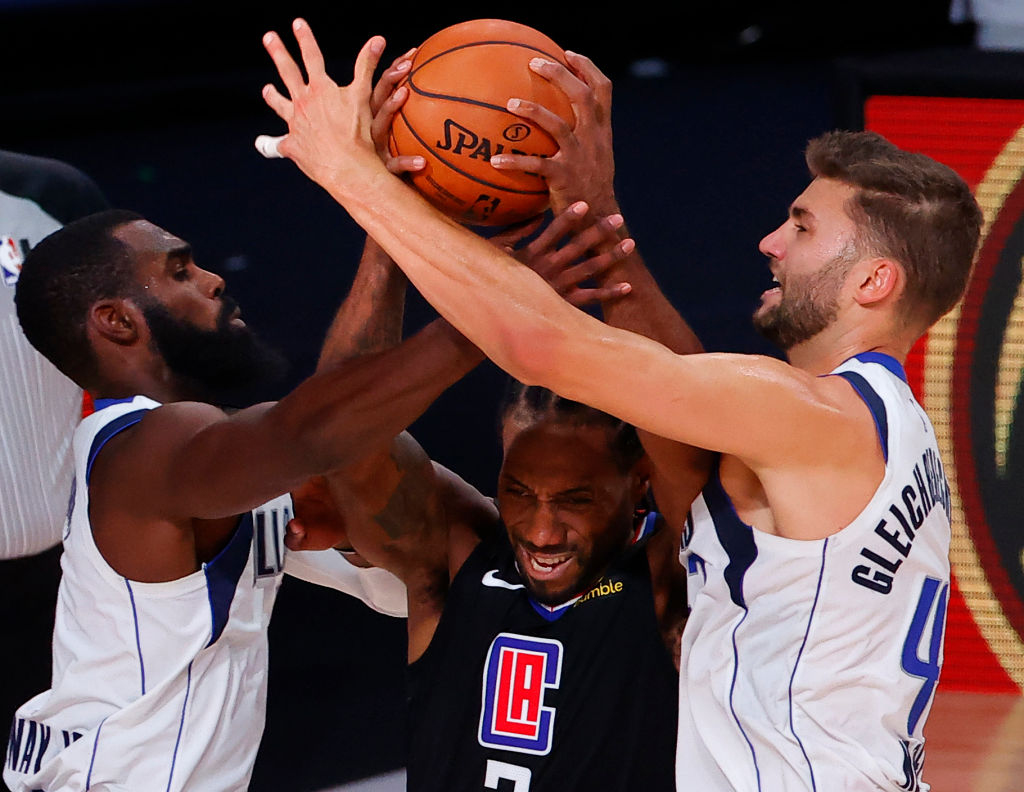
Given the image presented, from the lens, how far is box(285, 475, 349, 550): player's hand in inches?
Answer: 114

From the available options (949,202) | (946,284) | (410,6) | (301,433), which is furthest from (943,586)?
(410,6)

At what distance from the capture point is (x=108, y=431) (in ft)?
9.02

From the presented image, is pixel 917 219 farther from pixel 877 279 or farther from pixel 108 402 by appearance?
pixel 108 402

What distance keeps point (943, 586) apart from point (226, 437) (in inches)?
53.3

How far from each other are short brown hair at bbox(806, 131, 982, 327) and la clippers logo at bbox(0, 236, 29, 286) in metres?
2.75

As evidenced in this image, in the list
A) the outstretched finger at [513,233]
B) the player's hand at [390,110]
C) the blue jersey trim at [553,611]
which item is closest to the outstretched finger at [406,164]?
the player's hand at [390,110]

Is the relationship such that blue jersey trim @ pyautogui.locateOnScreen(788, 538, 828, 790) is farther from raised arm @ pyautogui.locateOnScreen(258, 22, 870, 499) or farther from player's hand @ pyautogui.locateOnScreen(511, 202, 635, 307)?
player's hand @ pyautogui.locateOnScreen(511, 202, 635, 307)

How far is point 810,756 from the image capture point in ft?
7.00

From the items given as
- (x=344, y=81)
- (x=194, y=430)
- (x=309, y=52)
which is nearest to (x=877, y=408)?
(x=309, y=52)

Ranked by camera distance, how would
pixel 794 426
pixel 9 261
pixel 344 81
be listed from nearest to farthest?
pixel 794 426, pixel 9 261, pixel 344 81

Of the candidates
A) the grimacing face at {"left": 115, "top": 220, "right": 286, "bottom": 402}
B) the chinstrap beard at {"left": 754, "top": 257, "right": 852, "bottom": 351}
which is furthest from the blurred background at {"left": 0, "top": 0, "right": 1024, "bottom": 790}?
the chinstrap beard at {"left": 754, "top": 257, "right": 852, "bottom": 351}

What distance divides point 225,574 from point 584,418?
85 centimetres

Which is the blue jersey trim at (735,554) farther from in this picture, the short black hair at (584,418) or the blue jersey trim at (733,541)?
the short black hair at (584,418)

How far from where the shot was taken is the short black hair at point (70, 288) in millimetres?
2943
